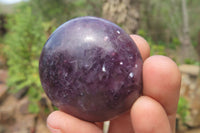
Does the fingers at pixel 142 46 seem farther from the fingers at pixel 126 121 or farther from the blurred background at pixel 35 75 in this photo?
the blurred background at pixel 35 75

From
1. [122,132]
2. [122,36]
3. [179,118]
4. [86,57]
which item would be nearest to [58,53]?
[86,57]

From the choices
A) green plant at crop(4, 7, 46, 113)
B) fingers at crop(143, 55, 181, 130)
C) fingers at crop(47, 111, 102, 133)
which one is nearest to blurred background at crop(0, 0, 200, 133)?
green plant at crop(4, 7, 46, 113)

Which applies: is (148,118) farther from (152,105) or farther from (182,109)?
(182,109)

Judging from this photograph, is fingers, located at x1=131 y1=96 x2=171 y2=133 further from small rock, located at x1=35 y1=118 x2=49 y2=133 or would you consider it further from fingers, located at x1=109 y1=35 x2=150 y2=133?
small rock, located at x1=35 y1=118 x2=49 y2=133

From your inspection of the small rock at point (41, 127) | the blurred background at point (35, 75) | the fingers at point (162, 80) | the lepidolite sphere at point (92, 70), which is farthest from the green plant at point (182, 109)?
the small rock at point (41, 127)

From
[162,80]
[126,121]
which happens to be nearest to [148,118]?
[162,80]

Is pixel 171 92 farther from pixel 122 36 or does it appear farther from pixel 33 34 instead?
pixel 33 34
